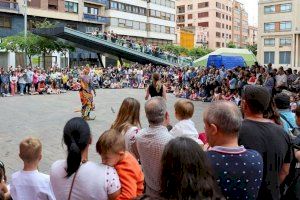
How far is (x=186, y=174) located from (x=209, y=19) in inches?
4295

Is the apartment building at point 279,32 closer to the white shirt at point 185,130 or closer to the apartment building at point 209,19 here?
the apartment building at point 209,19

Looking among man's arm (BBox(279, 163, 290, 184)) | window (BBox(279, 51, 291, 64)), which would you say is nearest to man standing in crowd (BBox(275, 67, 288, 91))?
man's arm (BBox(279, 163, 290, 184))

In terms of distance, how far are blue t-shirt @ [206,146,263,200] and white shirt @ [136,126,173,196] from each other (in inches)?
44.5

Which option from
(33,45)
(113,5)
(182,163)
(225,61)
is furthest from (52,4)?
(182,163)

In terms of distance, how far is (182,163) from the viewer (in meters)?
2.17

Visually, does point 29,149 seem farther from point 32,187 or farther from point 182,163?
point 182,163

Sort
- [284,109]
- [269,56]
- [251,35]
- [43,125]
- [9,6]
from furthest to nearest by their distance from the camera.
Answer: [251,35]
[269,56]
[9,6]
[43,125]
[284,109]

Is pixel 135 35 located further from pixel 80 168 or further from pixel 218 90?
pixel 80 168

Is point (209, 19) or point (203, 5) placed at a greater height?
point (203, 5)

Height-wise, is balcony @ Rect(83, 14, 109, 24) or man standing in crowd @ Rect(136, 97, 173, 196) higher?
balcony @ Rect(83, 14, 109, 24)

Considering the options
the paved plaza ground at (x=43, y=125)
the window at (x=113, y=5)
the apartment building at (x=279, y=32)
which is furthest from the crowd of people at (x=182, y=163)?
the apartment building at (x=279, y=32)

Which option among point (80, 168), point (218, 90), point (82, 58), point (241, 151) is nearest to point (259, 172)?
point (241, 151)

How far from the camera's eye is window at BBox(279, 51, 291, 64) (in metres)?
66.4

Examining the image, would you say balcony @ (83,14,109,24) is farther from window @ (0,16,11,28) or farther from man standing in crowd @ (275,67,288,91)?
man standing in crowd @ (275,67,288,91)
